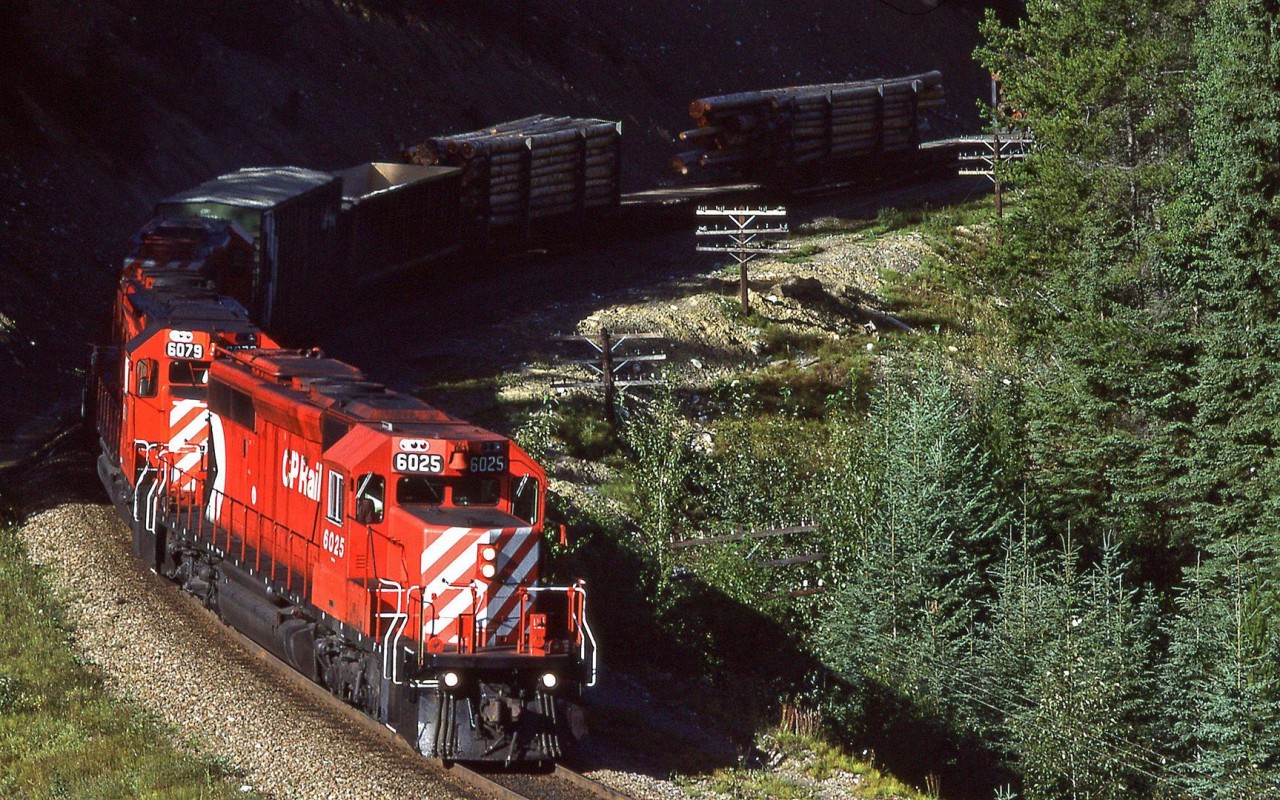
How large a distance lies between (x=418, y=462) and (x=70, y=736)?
191 inches

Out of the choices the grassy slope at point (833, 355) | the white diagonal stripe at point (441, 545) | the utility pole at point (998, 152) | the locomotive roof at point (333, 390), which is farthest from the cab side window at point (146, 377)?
the utility pole at point (998, 152)

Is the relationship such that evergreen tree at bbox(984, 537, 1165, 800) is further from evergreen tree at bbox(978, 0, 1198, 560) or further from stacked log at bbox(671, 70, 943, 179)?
stacked log at bbox(671, 70, 943, 179)

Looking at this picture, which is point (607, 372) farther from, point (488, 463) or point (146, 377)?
point (488, 463)

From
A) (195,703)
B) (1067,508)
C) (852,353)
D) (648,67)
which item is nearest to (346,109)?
(648,67)

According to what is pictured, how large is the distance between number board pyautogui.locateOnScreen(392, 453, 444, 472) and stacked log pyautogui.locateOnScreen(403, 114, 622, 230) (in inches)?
967

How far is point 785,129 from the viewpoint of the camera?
163 feet

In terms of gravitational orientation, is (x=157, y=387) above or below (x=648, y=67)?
below

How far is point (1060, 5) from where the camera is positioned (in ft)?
123

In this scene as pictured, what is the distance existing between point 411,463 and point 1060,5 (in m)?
27.5

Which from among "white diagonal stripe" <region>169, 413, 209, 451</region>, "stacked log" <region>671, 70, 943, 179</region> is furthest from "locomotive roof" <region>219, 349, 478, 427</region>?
"stacked log" <region>671, 70, 943, 179</region>

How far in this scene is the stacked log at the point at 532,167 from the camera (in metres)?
40.2

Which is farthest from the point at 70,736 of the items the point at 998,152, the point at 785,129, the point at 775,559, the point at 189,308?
the point at 785,129

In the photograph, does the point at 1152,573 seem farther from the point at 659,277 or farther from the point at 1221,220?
the point at 659,277

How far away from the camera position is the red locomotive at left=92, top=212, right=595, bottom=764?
15570mm
